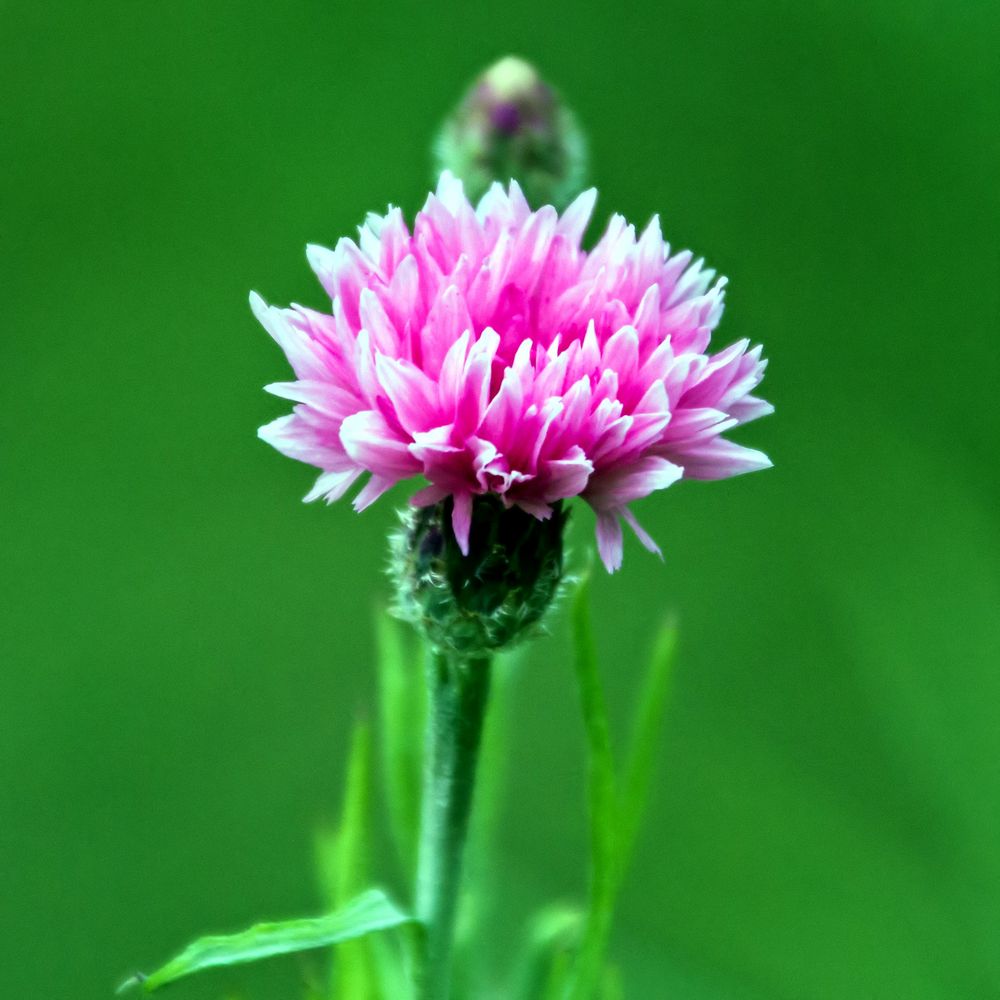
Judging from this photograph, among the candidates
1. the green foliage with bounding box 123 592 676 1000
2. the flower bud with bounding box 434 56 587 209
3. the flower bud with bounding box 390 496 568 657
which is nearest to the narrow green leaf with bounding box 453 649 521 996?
the green foliage with bounding box 123 592 676 1000

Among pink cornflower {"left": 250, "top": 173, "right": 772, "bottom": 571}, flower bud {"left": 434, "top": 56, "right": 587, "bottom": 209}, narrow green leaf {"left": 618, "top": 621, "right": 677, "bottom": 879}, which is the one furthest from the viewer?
flower bud {"left": 434, "top": 56, "right": 587, "bottom": 209}

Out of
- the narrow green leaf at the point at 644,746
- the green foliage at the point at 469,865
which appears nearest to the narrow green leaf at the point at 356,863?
the green foliage at the point at 469,865

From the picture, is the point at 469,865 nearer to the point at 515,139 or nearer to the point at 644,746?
the point at 644,746

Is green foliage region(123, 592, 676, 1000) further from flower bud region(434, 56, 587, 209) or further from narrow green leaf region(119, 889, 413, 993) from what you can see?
flower bud region(434, 56, 587, 209)

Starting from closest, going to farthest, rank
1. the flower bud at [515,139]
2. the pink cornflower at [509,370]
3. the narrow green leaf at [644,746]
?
the pink cornflower at [509,370]
the narrow green leaf at [644,746]
the flower bud at [515,139]

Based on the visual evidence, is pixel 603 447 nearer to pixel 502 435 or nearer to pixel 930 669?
pixel 502 435

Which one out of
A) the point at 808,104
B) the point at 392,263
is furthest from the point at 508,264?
the point at 808,104

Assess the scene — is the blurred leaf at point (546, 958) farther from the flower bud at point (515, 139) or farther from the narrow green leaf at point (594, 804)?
the flower bud at point (515, 139)
